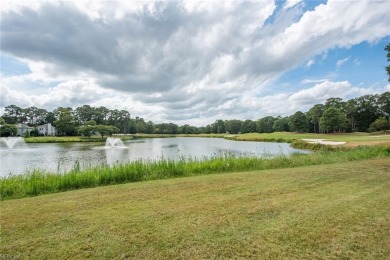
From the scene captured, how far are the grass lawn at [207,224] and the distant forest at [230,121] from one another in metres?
62.6

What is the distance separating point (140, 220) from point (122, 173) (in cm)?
494

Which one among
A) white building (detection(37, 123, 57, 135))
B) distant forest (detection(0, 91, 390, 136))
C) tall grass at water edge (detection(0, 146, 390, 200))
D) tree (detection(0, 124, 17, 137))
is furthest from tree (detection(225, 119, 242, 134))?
tall grass at water edge (detection(0, 146, 390, 200))

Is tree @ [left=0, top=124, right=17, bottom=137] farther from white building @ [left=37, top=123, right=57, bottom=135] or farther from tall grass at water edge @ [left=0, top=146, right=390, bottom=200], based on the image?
tall grass at water edge @ [left=0, top=146, right=390, bottom=200]

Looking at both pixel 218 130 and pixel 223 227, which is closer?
pixel 223 227

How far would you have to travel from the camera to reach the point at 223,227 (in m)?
3.79

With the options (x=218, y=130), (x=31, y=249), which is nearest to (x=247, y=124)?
(x=218, y=130)

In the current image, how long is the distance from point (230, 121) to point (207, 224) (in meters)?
118

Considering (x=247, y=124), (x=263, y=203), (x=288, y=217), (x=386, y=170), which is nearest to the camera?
(x=288, y=217)

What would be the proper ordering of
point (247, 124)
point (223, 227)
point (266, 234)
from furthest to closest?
1. point (247, 124)
2. point (223, 227)
3. point (266, 234)

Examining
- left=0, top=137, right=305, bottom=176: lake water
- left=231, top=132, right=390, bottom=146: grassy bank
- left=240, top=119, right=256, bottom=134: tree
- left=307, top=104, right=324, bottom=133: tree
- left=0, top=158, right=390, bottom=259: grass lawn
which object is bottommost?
left=0, top=137, right=305, bottom=176: lake water

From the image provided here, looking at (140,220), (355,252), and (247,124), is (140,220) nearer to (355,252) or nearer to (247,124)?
(355,252)

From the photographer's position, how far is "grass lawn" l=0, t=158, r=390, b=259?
314 cm

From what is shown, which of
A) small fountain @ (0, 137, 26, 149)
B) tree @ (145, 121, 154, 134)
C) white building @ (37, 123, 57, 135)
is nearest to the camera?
small fountain @ (0, 137, 26, 149)

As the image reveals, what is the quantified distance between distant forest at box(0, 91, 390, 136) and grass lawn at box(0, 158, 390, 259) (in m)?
62.6
